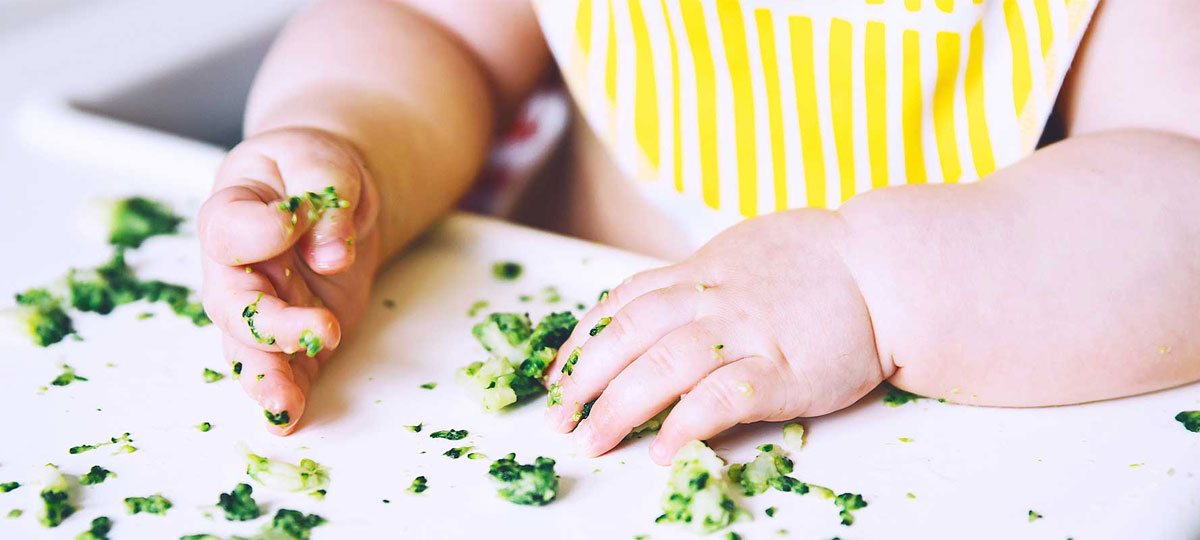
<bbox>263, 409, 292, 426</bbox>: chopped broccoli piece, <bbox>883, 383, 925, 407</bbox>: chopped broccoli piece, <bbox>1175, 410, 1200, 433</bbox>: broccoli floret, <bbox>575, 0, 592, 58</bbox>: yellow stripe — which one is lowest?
<bbox>1175, 410, 1200, 433</bbox>: broccoli floret

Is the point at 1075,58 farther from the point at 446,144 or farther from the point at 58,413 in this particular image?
the point at 58,413

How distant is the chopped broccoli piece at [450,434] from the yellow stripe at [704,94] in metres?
0.35

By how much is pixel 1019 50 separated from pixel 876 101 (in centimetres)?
10

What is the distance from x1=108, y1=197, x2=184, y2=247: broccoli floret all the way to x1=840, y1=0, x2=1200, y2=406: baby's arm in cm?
46

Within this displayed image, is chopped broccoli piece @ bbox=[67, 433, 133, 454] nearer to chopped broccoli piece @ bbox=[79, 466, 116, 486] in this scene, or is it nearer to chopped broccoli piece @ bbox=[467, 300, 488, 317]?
chopped broccoli piece @ bbox=[79, 466, 116, 486]

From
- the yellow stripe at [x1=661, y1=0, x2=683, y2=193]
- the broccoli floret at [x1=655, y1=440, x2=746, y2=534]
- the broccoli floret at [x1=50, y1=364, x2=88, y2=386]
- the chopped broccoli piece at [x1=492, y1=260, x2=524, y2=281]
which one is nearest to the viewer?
the broccoli floret at [x1=655, y1=440, x2=746, y2=534]

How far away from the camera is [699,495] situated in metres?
0.49

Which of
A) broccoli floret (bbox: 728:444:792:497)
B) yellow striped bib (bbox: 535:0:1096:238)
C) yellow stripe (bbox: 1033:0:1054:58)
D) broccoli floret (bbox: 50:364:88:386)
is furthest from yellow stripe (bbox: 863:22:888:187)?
broccoli floret (bbox: 50:364:88:386)

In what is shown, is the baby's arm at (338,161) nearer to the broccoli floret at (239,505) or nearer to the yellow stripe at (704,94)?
the broccoli floret at (239,505)

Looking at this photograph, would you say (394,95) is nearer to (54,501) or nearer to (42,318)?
(42,318)

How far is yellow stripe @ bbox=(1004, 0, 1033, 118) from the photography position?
0.72 metres

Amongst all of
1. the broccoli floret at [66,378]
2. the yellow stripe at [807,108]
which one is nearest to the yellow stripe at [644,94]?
the yellow stripe at [807,108]

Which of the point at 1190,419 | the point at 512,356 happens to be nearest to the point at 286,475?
the point at 512,356

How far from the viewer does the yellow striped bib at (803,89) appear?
0.73 metres
